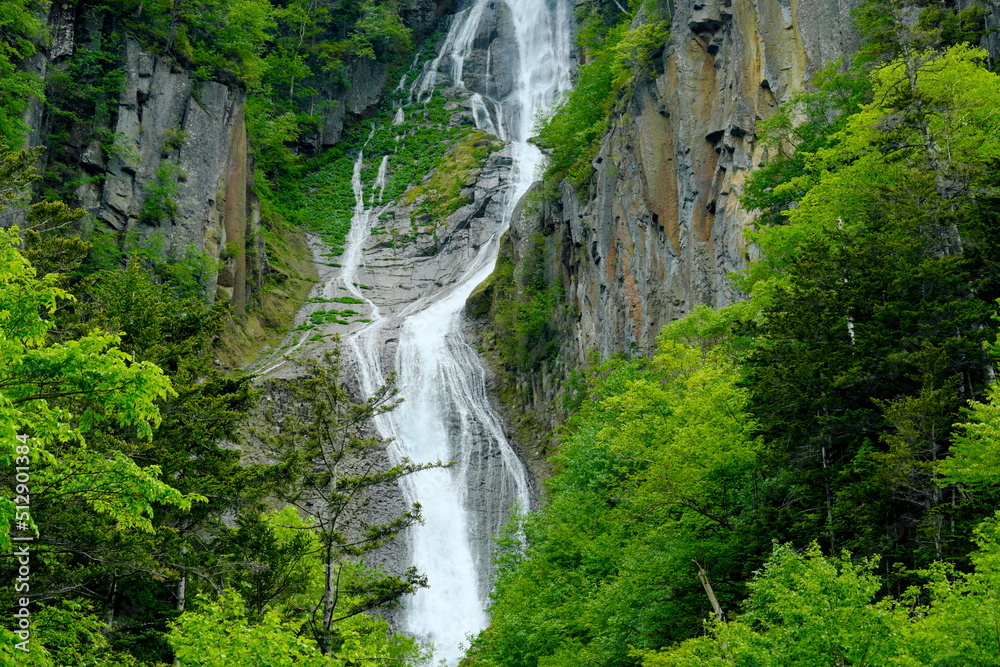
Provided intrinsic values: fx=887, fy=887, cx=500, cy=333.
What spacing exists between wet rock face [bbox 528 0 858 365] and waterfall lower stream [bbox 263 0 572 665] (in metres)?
6.99

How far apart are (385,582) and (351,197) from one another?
57565 millimetres

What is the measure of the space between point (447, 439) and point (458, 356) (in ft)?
24.7

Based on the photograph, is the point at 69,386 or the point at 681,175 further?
the point at 681,175

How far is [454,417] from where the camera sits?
44.0 meters

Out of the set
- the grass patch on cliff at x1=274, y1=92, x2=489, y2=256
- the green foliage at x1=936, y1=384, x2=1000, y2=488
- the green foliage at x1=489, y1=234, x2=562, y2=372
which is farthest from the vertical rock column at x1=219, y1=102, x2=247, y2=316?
the green foliage at x1=936, y1=384, x2=1000, y2=488

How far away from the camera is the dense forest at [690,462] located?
962 cm

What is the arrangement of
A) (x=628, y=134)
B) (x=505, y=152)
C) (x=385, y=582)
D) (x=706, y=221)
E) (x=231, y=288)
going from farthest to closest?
1. (x=505, y=152)
2. (x=231, y=288)
3. (x=628, y=134)
4. (x=706, y=221)
5. (x=385, y=582)

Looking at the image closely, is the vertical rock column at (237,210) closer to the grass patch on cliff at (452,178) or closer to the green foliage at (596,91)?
the grass patch on cliff at (452,178)

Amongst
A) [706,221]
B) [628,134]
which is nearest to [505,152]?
[628,134]

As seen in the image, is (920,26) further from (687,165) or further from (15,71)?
(15,71)

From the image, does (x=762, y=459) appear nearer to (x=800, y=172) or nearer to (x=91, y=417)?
(x=91, y=417)

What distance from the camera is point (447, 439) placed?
42.6 meters

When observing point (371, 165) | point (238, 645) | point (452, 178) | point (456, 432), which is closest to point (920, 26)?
point (238, 645)

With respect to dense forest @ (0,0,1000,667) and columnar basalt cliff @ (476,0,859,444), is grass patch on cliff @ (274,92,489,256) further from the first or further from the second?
dense forest @ (0,0,1000,667)
